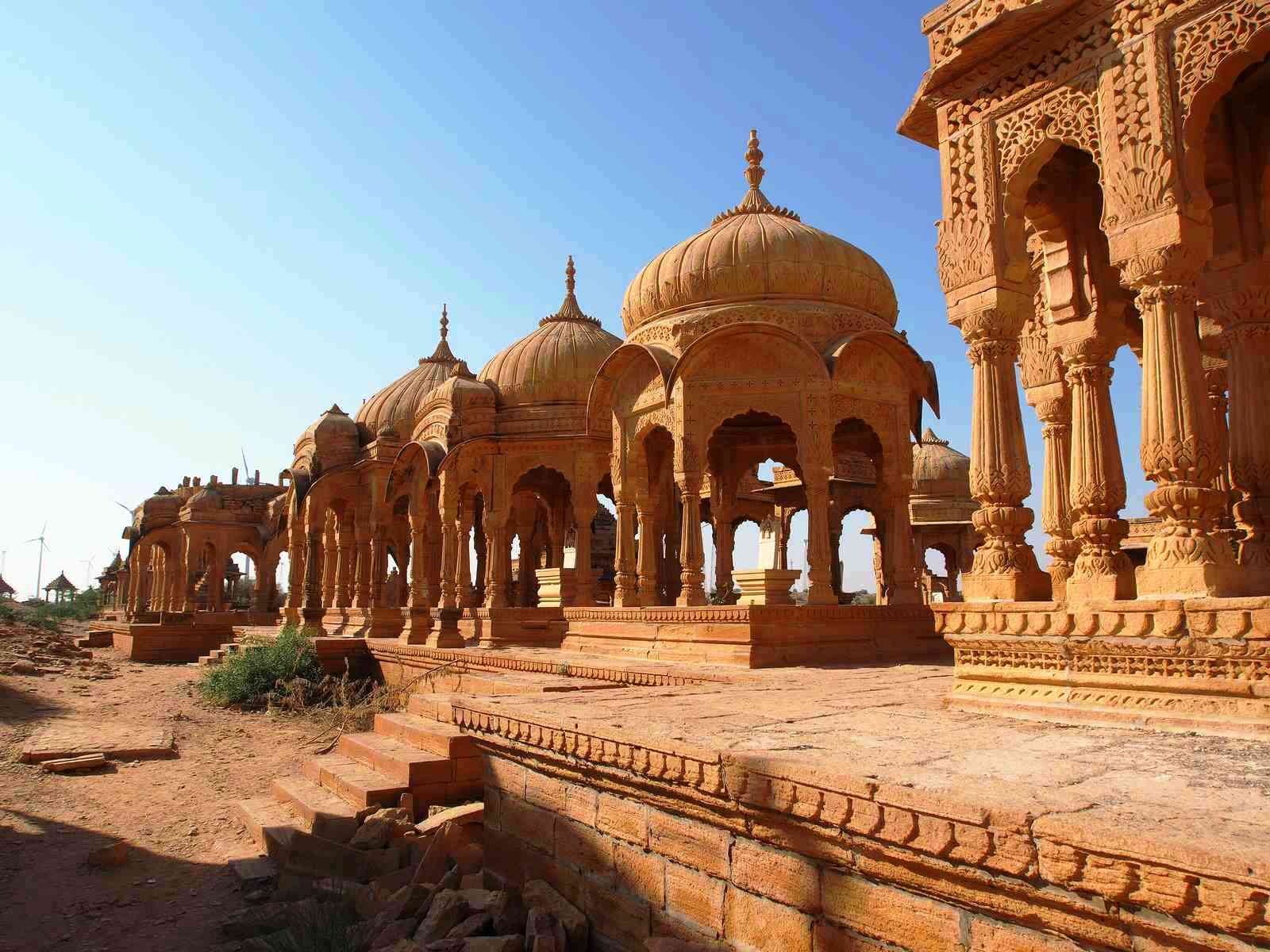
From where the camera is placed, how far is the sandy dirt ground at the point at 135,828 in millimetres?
5141

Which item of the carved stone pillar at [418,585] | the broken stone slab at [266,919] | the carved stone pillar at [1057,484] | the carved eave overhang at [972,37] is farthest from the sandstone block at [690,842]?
the carved stone pillar at [418,585]

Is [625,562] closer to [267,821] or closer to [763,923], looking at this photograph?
[267,821]

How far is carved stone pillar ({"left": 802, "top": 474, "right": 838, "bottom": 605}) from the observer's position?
11.4 m

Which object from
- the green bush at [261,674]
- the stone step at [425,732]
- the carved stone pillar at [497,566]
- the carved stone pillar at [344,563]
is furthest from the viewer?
the carved stone pillar at [344,563]

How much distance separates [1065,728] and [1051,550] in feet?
8.94

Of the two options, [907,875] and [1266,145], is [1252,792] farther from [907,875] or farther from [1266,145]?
[1266,145]

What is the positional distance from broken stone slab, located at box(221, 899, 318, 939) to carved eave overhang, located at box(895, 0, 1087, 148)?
6.00 metres

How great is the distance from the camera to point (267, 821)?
617cm

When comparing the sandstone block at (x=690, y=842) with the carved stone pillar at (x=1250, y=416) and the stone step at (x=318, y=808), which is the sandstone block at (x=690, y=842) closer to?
the stone step at (x=318, y=808)

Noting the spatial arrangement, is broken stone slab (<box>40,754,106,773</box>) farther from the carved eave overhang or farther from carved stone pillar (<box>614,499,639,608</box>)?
the carved eave overhang

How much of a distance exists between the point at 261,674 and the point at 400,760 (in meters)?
10.2

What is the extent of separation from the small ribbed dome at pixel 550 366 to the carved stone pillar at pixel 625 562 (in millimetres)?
4610

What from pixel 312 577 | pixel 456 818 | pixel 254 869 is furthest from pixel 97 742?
pixel 312 577

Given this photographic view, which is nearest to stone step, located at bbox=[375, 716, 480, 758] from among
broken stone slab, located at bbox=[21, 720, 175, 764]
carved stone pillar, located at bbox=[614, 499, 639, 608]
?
broken stone slab, located at bbox=[21, 720, 175, 764]
